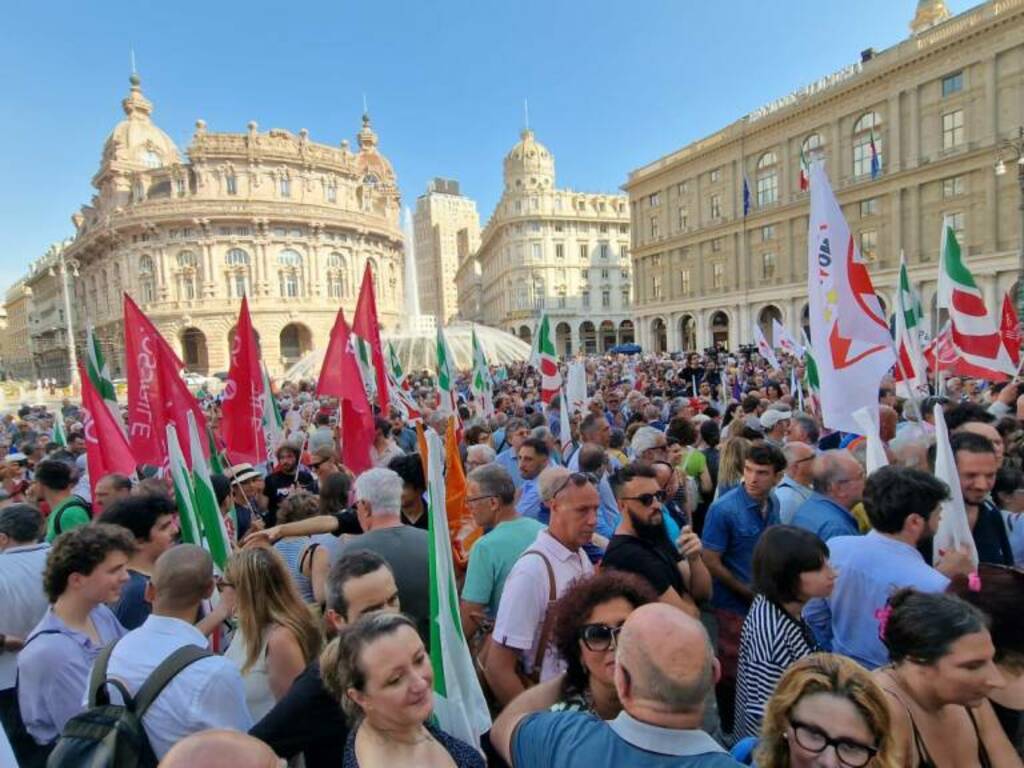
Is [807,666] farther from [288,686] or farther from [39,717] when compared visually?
[39,717]

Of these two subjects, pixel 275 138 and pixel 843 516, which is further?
pixel 275 138

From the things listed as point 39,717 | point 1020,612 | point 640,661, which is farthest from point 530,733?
point 39,717

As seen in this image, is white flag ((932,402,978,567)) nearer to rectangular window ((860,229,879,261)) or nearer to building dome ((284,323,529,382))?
building dome ((284,323,529,382))

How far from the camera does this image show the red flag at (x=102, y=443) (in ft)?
18.1

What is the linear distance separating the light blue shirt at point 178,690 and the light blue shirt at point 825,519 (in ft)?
9.42

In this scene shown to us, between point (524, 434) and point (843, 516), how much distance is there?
408cm

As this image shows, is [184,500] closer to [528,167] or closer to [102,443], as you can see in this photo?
[102,443]

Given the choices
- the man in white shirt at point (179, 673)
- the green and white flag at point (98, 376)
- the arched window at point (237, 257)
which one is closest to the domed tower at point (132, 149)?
the arched window at point (237, 257)

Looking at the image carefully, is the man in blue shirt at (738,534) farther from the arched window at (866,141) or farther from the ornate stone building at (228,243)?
the ornate stone building at (228,243)

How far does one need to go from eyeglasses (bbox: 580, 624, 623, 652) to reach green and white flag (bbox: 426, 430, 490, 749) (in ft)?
2.09

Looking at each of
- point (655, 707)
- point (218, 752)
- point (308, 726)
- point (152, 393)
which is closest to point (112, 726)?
point (308, 726)

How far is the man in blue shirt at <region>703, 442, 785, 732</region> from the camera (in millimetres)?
3637

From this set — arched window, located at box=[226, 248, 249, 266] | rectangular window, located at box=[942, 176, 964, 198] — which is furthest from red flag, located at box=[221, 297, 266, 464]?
arched window, located at box=[226, 248, 249, 266]

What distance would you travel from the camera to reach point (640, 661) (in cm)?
157
